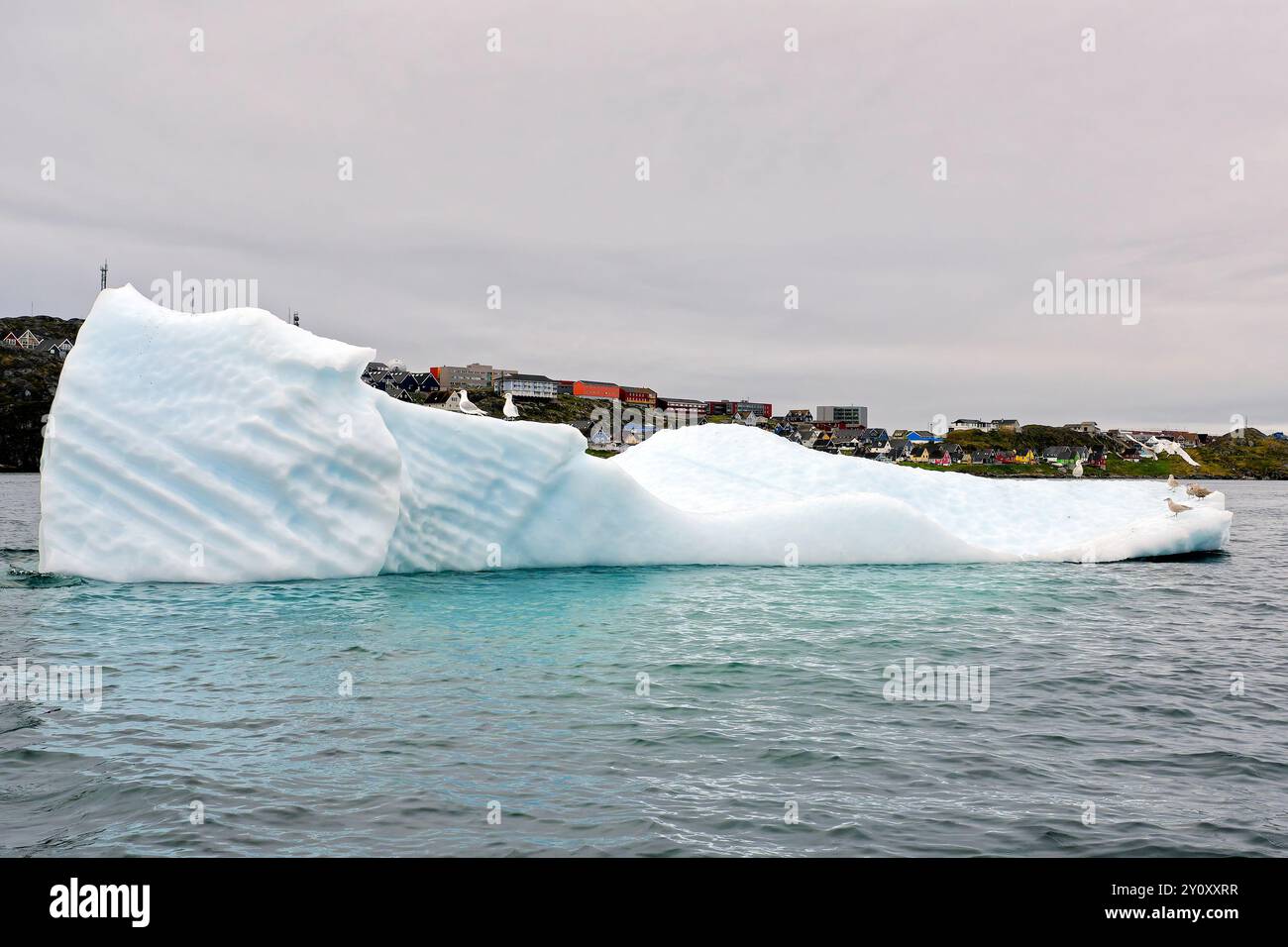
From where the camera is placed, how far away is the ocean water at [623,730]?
6.41 m

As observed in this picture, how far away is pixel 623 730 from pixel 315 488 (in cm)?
1161

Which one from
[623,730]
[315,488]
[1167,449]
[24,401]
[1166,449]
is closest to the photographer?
[623,730]

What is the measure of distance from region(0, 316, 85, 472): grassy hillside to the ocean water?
115 metres

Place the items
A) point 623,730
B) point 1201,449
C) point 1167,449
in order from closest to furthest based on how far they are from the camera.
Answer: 1. point 623,730
2. point 1167,449
3. point 1201,449

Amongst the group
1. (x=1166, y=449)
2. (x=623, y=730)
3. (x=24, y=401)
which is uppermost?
(x=24, y=401)

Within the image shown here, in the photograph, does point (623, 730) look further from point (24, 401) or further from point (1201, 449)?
point (1201, 449)

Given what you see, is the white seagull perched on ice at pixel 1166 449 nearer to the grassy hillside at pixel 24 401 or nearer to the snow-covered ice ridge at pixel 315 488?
the snow-covered ice ridge at pixel 315 488

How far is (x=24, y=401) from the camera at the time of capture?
12006cm

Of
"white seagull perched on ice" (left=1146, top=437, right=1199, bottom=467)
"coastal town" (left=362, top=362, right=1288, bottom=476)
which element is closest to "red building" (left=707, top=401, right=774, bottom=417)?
"coastal town" (left=362, top=362, right=1288, bottom=476)

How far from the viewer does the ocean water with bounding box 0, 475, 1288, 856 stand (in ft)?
21.0

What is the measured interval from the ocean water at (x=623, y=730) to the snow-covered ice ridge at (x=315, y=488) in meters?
1.63

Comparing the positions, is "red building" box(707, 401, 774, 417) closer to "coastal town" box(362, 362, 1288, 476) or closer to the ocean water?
"coastal town" box(362, 362, 1288, 476)

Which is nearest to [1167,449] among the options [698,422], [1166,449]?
[1166,449]

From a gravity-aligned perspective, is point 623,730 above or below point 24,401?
below
